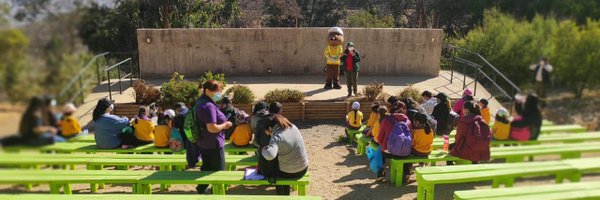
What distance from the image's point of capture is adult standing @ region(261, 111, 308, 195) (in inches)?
208

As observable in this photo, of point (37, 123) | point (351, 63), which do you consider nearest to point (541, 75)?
point (37, 123)

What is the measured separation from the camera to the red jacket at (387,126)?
6531mm

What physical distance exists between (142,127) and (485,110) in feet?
16.9

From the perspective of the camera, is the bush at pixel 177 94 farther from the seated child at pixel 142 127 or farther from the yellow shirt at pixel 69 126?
the yellow shirt at pixel 69 126

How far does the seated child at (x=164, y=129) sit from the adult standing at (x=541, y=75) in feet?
17.5

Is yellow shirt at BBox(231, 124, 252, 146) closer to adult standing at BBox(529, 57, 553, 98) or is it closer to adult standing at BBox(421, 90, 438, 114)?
adult standing at BBox(421, 90, 438, 114)

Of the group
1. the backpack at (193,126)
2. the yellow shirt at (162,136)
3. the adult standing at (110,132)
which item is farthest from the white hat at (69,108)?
the yellow shirt at (162,136)

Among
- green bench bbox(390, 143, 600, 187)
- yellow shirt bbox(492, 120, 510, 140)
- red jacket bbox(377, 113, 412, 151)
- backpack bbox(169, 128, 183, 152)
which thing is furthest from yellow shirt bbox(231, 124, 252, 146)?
yellow shirt bbox(492, 120, 510, 140)

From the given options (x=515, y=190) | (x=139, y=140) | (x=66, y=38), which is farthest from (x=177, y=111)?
(x=66, y=38)

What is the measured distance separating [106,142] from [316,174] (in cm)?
300

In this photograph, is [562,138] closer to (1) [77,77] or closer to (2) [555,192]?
(2) [555,192]

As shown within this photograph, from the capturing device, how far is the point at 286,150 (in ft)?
17.7

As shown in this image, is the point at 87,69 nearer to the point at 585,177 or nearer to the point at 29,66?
the point at 29,66

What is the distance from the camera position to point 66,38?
2027mm
